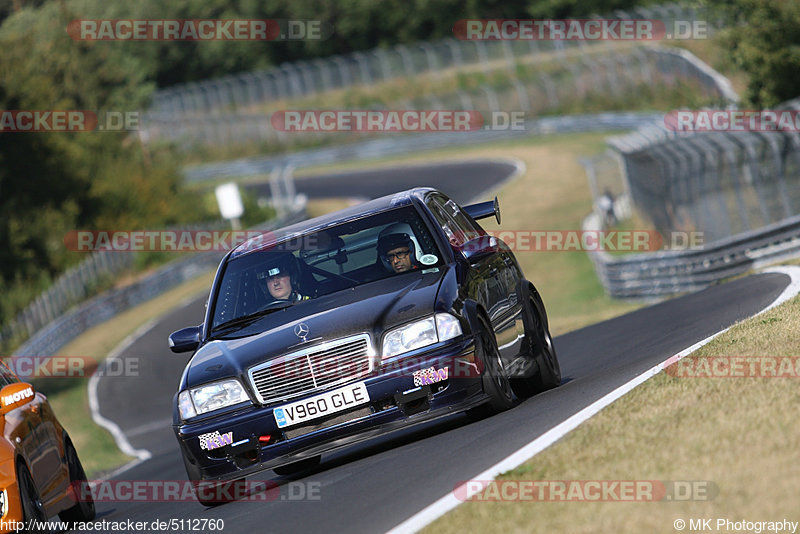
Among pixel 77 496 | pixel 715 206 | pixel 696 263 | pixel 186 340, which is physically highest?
pixel 186 340

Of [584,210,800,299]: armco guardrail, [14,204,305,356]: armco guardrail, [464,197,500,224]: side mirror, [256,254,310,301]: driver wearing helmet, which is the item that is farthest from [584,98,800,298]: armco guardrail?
[256,254,310,301]: driver wearing helmet

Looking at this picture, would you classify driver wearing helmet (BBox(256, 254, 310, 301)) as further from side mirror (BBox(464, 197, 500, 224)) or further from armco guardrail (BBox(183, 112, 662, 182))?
armco guardrail (BBox(183, 112, 662, 182))

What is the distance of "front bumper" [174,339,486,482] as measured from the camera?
8086mm

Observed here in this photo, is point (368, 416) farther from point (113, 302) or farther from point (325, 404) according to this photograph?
point (113, 302)

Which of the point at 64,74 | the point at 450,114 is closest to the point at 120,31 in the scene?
the point at 64,74

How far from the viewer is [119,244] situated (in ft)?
147

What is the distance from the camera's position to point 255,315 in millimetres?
8992

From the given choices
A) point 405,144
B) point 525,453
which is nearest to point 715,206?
point 525,453

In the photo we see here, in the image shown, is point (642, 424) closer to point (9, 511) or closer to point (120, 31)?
point (9, 511)

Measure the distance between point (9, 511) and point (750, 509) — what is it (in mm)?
4693

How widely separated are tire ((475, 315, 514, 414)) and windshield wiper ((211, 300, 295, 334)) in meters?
1.36

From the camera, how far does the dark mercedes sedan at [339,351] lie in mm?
8102

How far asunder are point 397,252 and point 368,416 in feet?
4.81

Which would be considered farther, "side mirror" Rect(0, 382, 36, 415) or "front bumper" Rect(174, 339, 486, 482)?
"side mirror" Rect(0, 382, 36, 415)
